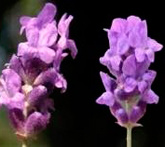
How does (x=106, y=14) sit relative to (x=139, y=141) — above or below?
above

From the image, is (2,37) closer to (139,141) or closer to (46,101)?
(139,141)

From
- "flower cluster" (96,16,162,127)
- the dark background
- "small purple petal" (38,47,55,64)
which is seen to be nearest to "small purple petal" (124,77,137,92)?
"flower cluster" (96,16,162,127)

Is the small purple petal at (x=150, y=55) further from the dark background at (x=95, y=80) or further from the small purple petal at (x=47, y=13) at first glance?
the dark background at (x=95, y=80)

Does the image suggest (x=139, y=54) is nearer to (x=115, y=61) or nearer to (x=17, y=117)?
(x=115, y=61)

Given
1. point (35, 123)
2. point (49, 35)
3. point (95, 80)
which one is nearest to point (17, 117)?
point (35, 123)

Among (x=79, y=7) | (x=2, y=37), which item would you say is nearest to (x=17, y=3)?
(x=2, y=37)

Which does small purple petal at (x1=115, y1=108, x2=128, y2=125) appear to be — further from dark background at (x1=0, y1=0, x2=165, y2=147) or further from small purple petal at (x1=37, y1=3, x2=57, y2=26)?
dark background at (x1=0, y1=0, x2=165, y2=147)

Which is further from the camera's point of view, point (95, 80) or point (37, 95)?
point (95, 80)
